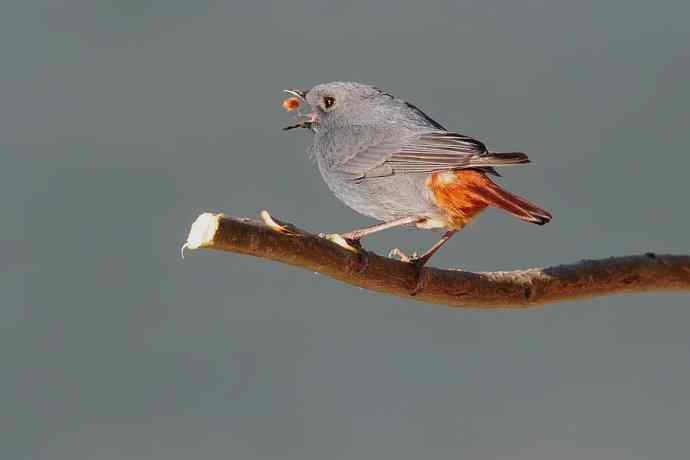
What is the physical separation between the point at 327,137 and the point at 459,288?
0.61 meters

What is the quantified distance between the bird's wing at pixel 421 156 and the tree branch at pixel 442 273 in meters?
0.29

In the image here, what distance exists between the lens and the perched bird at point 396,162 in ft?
8.92

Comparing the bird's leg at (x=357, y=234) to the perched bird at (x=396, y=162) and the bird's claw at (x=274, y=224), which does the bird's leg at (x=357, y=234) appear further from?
the bird's claw at (x=274, y=224)

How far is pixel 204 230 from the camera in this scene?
2201 millimetres

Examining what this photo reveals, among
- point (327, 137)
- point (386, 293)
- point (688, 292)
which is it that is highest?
point (327, 137)

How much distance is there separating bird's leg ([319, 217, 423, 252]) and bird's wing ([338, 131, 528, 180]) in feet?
0.47

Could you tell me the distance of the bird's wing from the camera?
2.69 m

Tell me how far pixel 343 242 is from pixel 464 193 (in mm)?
401

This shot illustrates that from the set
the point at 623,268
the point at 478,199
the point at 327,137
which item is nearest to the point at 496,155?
the point at 478,199

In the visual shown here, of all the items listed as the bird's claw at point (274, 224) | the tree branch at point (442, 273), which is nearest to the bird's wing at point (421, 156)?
the tree branch at point (442, 273)

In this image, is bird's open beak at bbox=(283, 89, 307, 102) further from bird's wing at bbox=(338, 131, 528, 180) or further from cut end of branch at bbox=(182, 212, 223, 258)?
cut end of branch at bbox=(182, 212, 223, 258)

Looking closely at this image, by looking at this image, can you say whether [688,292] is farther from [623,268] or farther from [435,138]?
[435,138]

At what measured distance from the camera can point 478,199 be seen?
2.71 m

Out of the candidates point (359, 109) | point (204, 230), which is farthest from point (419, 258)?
point (204, 230)
